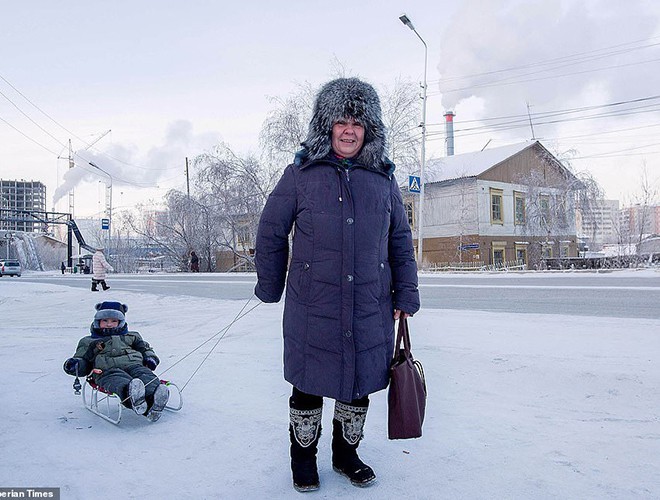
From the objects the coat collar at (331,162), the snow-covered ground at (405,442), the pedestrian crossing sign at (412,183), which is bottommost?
the snow-covered ground at (405,442)

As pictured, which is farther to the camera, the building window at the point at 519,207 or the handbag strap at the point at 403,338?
the building window at the point at 519,207

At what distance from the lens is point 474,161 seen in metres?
35.6

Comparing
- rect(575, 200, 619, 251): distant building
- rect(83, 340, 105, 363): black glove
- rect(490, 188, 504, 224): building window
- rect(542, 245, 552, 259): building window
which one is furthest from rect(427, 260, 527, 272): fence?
rect(83, 340, 105, 363): black glove

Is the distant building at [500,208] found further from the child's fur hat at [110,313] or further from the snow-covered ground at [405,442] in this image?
the child's fur hat at [110,313]

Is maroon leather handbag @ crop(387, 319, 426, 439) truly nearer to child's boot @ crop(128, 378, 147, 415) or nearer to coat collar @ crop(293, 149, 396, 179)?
coat collar @ crop(293, 149, 396, 179)

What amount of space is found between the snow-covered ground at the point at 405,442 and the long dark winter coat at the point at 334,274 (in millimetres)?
600

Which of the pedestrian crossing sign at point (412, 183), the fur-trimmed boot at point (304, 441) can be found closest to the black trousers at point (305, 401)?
the fur-trimmed boot at point (304, 441)

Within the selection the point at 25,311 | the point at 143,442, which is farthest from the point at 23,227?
the point at 143,442

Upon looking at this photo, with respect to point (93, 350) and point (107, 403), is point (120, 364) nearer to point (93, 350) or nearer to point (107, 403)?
point (93, 350)

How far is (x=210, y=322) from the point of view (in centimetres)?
852

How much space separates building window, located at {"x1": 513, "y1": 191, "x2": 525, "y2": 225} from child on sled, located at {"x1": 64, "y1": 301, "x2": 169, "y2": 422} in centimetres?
→ 3390

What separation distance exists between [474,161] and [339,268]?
34976 millimetres

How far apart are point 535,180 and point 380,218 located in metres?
33.7

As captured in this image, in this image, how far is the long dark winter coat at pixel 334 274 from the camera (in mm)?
2479
